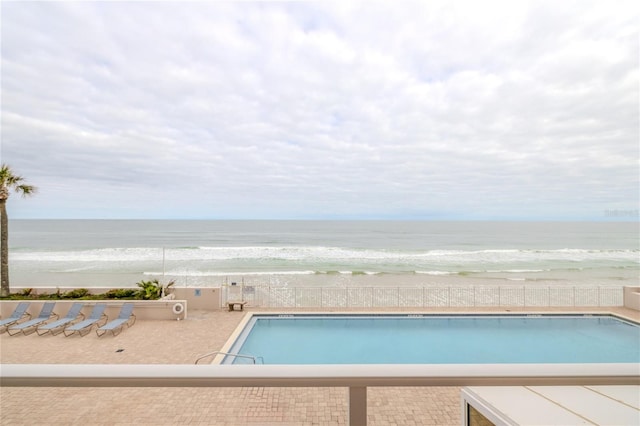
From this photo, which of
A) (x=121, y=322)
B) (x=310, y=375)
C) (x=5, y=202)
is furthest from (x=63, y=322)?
(x=310, y=375)

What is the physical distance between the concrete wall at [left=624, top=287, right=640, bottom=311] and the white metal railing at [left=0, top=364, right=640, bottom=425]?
16.8 m

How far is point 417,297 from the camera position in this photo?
52.3 ft

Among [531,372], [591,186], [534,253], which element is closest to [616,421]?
[531,372]

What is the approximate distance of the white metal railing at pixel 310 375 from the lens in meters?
0.99

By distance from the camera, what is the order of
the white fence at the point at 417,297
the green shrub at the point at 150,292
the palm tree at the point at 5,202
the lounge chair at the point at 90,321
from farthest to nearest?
1. the white fence at the point at 417,297
2. the palm tree at the point at 5,202
3. the green shrub at the point at 150,292
4. the lounge chair at the point at 90,321

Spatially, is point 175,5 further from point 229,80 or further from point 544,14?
point 229,80

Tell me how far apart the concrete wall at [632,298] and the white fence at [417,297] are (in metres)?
0.61

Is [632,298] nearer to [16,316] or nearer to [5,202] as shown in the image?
[16,316]

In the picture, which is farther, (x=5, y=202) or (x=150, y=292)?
(x=5, y=202)

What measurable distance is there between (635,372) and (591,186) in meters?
51.6

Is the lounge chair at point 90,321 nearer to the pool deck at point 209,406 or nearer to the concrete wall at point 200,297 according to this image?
the concrete wall at point 200,297

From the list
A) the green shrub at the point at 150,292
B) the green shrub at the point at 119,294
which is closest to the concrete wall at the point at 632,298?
the green shrub at the point at 150,292

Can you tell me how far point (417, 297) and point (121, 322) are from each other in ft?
41.8

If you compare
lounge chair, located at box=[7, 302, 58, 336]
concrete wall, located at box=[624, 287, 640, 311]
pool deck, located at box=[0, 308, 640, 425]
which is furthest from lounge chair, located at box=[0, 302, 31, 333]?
concrete wall, located at box=[624, 287, 640, 311]
